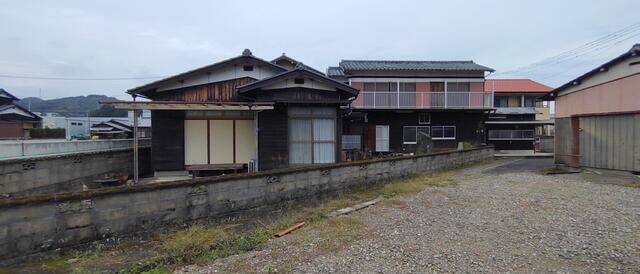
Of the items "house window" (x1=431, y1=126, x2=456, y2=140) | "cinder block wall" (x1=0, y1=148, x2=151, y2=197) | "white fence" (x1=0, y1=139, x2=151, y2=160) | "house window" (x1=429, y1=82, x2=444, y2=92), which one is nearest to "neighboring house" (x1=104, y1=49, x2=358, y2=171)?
"cinder block wall" (x1=0, y1=148, x2=151, y2=197)

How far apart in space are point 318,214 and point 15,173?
23.0 ft

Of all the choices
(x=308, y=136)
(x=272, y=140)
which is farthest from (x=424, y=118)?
(x=272, y=140)

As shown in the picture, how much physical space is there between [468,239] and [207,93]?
1060 centimetres

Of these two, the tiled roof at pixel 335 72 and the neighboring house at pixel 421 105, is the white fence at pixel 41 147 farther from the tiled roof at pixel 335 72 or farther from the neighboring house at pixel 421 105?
the tiled roof at pixel 335 72

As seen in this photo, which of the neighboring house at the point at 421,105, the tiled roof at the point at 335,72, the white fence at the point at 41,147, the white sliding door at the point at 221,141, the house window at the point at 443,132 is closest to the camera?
the white fence at the point at 41,147

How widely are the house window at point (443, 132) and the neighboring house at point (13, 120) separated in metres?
29.7

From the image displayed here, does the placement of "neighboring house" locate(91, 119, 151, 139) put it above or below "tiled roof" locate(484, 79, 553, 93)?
below

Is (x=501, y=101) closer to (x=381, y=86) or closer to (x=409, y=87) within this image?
(x=409, y=87)

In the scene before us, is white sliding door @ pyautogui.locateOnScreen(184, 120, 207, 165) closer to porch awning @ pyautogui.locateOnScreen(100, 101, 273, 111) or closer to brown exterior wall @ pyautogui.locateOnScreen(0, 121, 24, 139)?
porch awning @ pyautogui.locateOnScreen(100, 101, 273, 111)

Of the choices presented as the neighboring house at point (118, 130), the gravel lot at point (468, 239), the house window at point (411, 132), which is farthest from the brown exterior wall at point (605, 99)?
the neighboring house at point (118, 130)

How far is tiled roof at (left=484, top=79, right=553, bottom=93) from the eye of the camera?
29.0m

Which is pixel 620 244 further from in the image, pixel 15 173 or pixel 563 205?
pixel 15 173

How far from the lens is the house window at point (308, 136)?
1270 cm

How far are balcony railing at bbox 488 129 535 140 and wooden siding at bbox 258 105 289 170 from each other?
20240 mm
